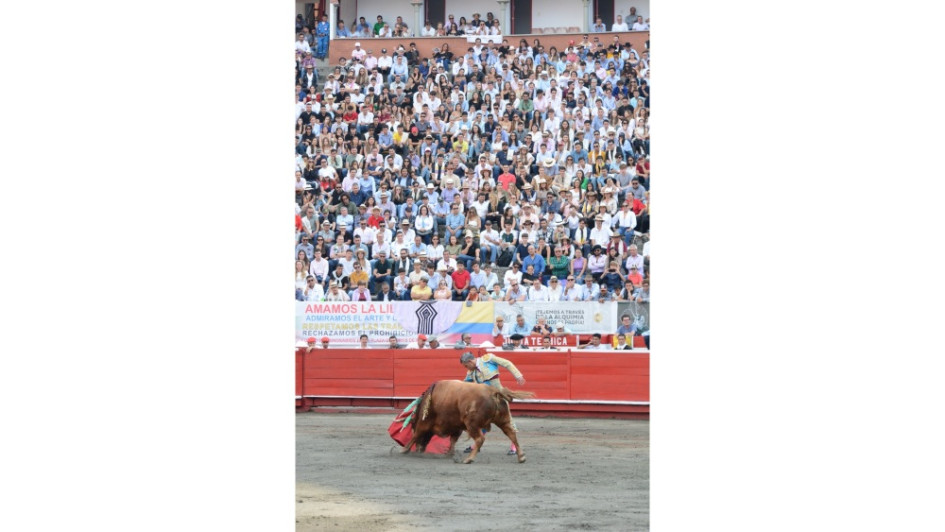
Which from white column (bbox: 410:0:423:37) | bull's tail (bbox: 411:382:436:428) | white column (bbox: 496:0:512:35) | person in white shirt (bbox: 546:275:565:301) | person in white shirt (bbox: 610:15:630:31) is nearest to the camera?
bull's tail (bbox: 411:382:436:428)

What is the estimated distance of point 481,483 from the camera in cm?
939

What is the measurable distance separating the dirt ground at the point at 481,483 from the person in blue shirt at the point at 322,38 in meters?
11.9

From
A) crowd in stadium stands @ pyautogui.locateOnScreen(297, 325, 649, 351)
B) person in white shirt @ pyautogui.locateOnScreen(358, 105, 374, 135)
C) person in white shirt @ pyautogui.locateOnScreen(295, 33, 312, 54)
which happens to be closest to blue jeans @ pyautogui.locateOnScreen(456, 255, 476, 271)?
crowd in stadium stands @ pyautogui.locateOnScreen(297, 325, 649, 351)

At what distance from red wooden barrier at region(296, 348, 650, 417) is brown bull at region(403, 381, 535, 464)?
3876mm

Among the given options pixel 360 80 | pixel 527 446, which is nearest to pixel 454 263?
pixel 527 446

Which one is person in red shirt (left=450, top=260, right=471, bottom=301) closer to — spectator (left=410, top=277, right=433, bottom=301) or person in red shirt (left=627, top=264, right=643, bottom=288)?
spectator (left=410, top=277, right=433, bottom=301)

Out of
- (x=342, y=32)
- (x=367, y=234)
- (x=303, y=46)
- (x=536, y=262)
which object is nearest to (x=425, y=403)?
(x=536, y=262)

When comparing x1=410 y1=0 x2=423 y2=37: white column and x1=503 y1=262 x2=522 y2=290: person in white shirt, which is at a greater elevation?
x1=410 y1=0 x2=423 y2=37: white column

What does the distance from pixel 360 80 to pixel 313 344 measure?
23.3 ft

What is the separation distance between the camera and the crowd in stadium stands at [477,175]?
49.7 feet

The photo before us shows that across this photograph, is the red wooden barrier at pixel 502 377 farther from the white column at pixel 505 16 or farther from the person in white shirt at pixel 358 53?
the white column at pixel 505 16

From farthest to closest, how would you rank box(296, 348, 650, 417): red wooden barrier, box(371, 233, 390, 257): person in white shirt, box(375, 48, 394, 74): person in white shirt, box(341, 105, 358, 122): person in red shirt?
box(375, 48, 394, 74): person in white shirt, box(341, 105, 358, 122): person in red shirt, box(371, 233, 390, 257): person in white shirt, box(296, 348, 650, 417): red wooden barrier

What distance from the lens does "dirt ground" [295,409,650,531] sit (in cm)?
798

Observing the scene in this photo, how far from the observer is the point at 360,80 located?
68.9ft
